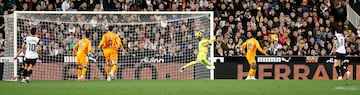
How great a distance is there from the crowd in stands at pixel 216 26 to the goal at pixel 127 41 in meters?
0.03

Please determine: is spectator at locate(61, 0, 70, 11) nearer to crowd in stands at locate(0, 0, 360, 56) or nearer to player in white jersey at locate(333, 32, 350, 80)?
crowd in stands at locate(0, 0, 360, 56)

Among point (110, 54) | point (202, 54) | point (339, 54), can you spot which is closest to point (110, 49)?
point (110, 54)

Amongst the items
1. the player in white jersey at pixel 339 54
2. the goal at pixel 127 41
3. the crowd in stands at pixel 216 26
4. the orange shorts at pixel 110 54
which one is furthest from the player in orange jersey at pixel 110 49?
the player in white jersey at pixel 339 54

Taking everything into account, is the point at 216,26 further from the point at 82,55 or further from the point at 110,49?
the point at 82,55

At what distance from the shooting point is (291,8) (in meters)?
28.7

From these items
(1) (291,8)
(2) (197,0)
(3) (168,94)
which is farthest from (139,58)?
(3) (168,94)

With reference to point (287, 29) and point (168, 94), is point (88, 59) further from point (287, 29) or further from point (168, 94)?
point (168, 94)

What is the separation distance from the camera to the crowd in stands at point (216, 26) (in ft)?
79.7

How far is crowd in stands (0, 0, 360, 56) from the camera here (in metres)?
24.3

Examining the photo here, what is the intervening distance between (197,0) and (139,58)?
217 inches

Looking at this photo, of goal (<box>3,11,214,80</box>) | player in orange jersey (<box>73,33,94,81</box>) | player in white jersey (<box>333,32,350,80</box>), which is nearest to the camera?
player in orange jersey (<box>73,33,94,81</box>)

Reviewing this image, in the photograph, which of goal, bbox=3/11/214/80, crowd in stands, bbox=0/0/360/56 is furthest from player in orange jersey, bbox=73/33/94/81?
crowd in stands, bbox=0/0/360/56

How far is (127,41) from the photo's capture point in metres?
24.5

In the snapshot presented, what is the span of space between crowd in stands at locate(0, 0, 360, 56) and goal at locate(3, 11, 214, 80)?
0.03m
